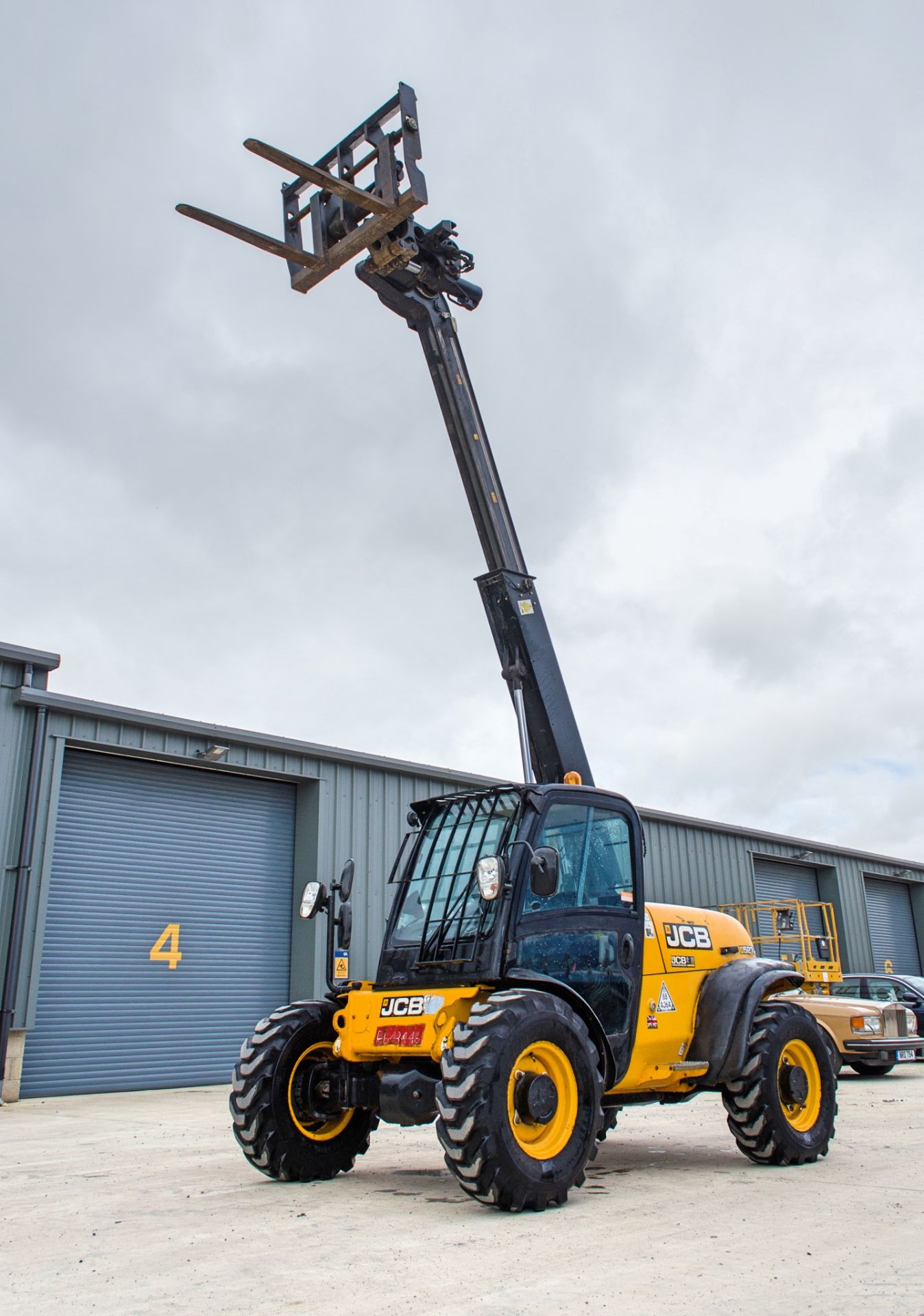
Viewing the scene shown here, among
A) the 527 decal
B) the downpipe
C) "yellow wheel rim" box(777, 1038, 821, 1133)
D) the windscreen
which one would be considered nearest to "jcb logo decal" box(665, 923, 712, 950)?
"yellow wheel rim" box(777, 1038, 821, 1133)

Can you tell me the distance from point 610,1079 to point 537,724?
298cm

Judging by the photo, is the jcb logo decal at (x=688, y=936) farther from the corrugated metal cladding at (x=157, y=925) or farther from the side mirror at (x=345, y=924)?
the corrugated metal cladding at (x=157, y=925)

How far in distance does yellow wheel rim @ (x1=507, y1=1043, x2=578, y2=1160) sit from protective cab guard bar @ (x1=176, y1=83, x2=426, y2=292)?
6196 millimetres

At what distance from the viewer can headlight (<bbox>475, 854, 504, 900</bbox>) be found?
623 cm

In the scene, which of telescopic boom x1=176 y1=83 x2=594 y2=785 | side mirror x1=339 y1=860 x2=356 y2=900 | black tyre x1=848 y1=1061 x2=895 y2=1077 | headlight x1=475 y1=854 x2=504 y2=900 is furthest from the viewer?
black tyre x1=848 y1=1061 x2=895 y2=1077

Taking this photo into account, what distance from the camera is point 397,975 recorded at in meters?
7.13

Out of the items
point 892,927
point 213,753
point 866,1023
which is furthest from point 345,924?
point 892,927

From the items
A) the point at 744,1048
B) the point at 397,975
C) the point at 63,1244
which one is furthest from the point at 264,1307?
the point at 744,1048

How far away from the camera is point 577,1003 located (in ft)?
21.9

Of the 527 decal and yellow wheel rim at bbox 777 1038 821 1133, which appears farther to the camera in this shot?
the 527 decal

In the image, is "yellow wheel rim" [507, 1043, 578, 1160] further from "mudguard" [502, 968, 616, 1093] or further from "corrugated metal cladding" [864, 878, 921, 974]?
"corrugated metal cladding" [864, 878, 921, 974]

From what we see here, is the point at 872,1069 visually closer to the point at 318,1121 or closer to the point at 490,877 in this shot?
the point at 318,1121

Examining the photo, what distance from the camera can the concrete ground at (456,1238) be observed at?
431cm

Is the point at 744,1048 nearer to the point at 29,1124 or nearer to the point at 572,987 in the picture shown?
the point at 572,987
